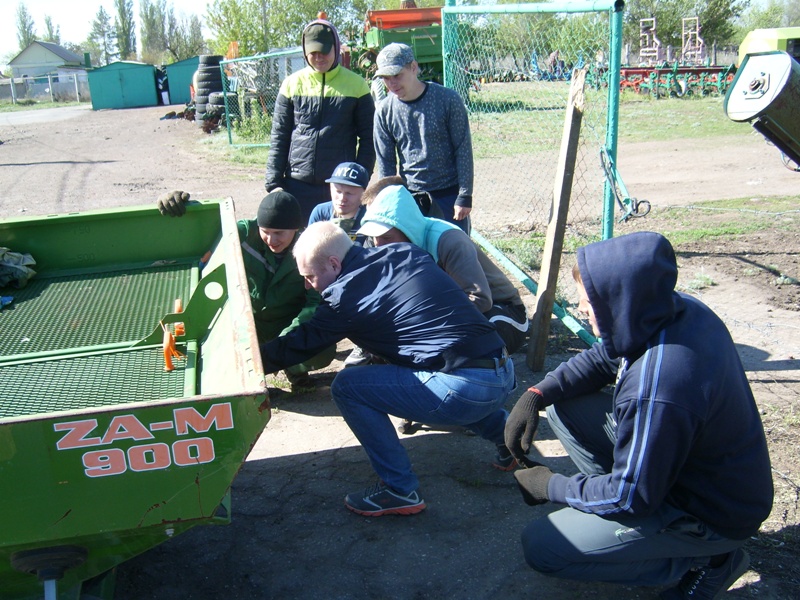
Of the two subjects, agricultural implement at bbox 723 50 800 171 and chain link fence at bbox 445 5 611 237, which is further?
chain link fence at bbox 445 5 611 237

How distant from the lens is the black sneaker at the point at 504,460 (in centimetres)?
343

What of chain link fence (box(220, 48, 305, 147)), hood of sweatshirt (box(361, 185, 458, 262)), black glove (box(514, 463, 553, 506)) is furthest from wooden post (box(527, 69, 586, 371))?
chain link fence (box(220, 48, 305, 147))

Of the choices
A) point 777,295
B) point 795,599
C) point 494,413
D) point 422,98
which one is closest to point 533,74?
point 422,98

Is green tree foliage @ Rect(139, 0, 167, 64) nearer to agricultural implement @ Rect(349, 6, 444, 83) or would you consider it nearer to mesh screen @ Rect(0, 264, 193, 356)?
agricultural implement @ Rect(349, 6, 444, 83)

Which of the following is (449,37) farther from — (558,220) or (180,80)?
(180,80)

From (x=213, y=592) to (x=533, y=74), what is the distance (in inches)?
171

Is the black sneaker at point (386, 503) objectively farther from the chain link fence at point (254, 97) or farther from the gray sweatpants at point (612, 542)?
the chain link fence at point (254, 97)

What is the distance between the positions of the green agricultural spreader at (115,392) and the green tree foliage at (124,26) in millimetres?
95402

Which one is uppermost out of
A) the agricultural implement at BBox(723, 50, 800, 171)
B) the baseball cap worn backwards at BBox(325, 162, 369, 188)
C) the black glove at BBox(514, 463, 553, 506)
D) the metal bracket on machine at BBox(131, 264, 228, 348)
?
the agricultural implement at BBox(723, 50, 800, 171)

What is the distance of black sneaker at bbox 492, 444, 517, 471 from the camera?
343cm

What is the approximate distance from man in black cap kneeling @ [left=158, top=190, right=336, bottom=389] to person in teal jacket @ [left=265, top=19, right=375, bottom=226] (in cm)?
104

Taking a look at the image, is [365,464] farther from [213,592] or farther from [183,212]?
[183,212]

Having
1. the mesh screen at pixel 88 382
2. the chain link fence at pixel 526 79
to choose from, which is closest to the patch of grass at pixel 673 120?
the chain link fence at pixel 526 79

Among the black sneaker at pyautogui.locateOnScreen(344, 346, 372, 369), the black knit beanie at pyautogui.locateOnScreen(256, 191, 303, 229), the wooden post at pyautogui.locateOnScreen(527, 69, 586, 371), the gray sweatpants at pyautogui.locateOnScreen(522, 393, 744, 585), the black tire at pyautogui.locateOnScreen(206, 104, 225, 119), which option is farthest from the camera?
the black tire at pyautogui.locateOnScreen(206, 104, 225, 119)
